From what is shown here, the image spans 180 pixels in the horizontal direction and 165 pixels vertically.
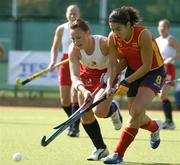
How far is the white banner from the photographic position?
45.1 feet

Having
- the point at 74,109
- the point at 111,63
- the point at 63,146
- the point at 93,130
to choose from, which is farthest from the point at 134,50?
the point at 74,109

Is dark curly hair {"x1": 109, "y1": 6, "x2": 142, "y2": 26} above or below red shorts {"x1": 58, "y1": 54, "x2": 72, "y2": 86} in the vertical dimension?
above

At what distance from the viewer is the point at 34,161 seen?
20.0 ft

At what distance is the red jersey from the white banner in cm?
761

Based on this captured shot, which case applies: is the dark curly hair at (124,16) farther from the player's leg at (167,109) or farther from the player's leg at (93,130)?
the player's leg at (167,109)

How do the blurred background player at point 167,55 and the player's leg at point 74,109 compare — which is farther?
the blurred background player at point 167,55

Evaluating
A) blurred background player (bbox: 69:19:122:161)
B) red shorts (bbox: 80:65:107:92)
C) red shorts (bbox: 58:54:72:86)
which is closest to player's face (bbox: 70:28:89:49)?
blurred background player (bbox: 69:19:122:161)

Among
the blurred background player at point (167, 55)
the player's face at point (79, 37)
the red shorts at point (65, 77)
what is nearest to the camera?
the player's face at point (79, 37)

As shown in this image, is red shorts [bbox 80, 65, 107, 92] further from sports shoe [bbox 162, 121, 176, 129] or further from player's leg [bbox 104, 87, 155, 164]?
sports shoe [bbox 162, 121, 176, 129]

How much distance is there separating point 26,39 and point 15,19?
0.46 m

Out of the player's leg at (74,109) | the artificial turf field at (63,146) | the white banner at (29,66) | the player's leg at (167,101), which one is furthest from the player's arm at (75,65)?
the white banner at (29,66)

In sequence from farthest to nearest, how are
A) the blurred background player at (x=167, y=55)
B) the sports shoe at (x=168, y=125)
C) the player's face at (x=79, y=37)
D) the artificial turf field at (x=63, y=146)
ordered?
the blurred background player at (x=167, y=55)
the sports shoe at (x=168, y=125)
the artificial turf field at (x=63, y=146)
the player's face at (x=79, y=37)

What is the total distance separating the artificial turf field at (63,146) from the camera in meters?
6.23

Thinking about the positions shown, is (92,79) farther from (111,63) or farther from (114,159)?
(114,159)
